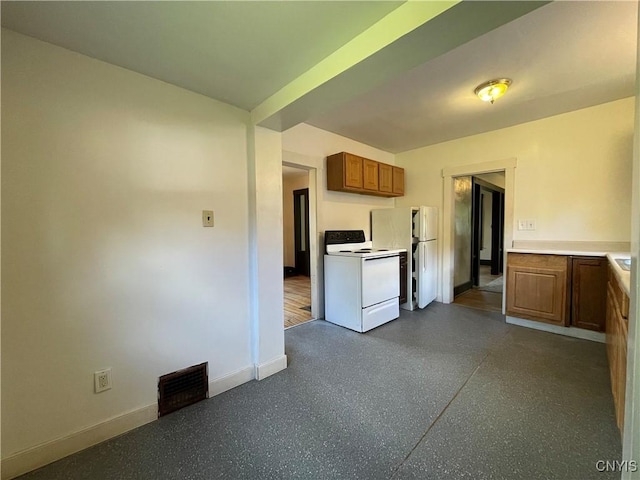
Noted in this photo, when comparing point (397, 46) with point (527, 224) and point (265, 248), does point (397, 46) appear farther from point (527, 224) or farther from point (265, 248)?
point (527, 224)

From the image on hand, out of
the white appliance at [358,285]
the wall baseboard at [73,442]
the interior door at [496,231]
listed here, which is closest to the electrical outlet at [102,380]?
the wall baseboard at [73,442]

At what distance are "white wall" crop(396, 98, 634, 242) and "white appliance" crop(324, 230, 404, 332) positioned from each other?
1.76m

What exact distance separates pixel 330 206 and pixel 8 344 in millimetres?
2931

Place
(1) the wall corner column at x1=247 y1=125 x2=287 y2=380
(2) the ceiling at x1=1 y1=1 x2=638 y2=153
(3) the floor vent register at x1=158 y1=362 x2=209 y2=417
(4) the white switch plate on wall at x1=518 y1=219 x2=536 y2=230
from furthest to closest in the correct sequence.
Answer: (4) the white switch plate on wall at x1=518 y1=219 x2=536 y2=230 < (1) the wall corner column at x1=247 y1=125 x2=287 y2=380 < (3) the floor vent register at x1=158 y1=362 x2=209 y2=417 < (2) the ceiling at x1=1 y1=1 x2=638 y2=153

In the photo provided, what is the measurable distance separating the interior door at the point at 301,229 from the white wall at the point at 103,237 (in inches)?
174

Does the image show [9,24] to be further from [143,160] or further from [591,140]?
[591,140]

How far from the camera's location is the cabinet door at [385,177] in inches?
150

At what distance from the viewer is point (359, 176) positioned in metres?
3.46

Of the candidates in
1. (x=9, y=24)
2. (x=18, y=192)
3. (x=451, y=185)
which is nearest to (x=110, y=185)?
(x=18, y=192)

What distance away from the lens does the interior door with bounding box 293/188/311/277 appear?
21.0 ft

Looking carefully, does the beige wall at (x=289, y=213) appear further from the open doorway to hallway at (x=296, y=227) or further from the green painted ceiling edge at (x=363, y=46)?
the green painted ceiling edge at (x=363, y=46)

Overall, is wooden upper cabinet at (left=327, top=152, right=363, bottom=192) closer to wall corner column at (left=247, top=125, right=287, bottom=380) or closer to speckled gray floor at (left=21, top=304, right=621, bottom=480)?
wall corner column at (left=247, top=125, right=287, bottom=380)

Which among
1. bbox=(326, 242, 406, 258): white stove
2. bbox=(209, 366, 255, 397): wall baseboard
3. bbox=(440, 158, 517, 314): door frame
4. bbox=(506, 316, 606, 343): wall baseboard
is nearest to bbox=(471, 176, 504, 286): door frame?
bbox=(440, 158, 517, 314): door frame

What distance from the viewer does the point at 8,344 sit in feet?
4.02
